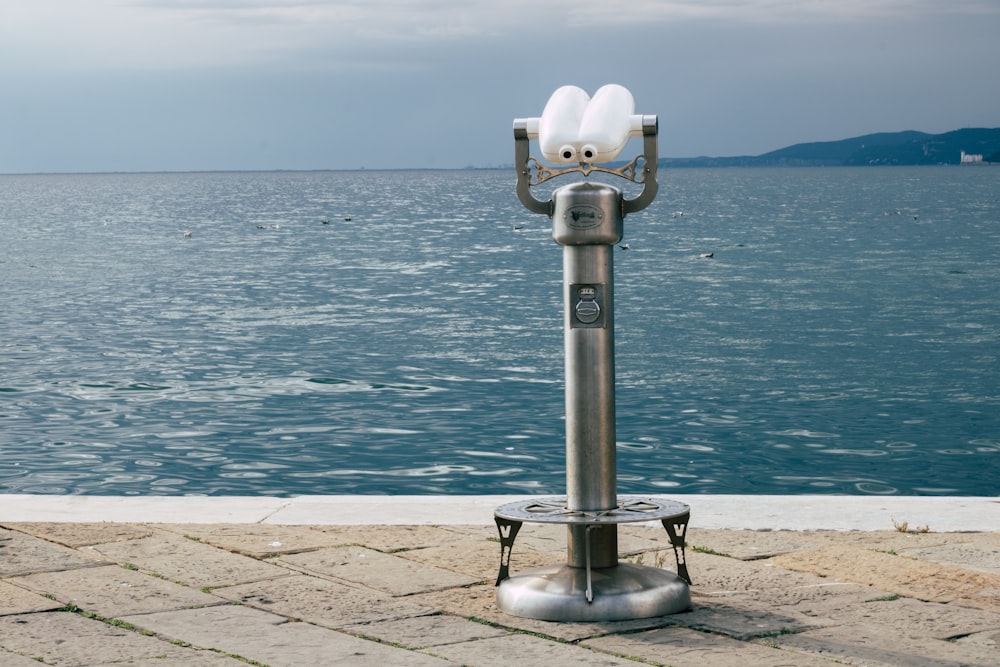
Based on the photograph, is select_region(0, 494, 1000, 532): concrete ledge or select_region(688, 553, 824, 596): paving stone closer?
select_region(688, 553, 824, 596): paving stone

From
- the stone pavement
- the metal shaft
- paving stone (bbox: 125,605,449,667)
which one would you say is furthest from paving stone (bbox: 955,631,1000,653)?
paving stone (bbox: 125,605,449,667)

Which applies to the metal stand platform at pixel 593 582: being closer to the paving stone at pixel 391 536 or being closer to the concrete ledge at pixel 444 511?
the paving stone at pixel 391 536

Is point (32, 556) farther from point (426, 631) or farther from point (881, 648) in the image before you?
point (881, 648)

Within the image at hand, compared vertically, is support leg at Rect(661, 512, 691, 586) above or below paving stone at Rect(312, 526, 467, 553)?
above

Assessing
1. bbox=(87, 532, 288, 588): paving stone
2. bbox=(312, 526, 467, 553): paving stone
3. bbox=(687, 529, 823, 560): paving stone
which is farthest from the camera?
bbox=(312, 526, 467, 553): paving stone

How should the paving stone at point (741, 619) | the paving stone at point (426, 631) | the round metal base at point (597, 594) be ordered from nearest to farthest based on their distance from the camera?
the paving stone at point (426, 631) → the paving stone at point (741, 619) → the round metal base at point (597, 594)

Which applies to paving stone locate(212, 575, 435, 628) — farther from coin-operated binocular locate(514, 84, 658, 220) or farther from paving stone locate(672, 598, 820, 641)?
coin-operated binocular locate(514, 84, 658, 220)

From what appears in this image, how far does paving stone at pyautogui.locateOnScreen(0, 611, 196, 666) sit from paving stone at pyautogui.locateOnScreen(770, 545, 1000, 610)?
272 cm

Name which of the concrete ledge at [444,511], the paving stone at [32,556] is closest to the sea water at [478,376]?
the concrete ledge at [444,511]

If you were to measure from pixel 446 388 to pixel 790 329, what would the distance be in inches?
370

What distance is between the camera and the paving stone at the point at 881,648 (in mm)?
4629

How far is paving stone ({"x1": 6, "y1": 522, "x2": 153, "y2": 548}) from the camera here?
6555 millimetres

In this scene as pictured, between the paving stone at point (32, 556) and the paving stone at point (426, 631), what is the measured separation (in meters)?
1.64

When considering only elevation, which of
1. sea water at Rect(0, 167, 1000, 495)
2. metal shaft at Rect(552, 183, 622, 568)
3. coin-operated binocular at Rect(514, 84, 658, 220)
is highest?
coin-operated binocular at Rect(514, 84, 658, 220)
